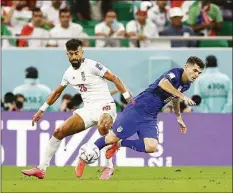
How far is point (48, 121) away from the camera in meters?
21.1

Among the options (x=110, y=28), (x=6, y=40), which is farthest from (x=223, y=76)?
(x=6, y=40)

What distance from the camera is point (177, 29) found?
22359 millimetres

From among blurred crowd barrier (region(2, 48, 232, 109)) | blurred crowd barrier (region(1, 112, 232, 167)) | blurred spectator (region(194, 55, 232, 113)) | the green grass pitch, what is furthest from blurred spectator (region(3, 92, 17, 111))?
blurred spectator (region(194, 55, 232, 113))

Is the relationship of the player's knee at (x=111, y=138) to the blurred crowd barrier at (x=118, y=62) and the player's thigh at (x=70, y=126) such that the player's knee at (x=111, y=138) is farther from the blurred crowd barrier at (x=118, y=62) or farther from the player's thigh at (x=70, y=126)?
the blurred crowd barrier at (x=118, y=62)

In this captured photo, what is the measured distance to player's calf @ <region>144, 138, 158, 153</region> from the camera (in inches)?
617

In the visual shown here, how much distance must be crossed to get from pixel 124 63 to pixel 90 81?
6.40m

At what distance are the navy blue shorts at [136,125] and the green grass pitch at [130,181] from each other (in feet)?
2.31

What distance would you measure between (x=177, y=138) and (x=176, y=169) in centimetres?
156

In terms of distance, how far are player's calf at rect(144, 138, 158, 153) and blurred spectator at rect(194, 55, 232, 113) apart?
6.48 metres

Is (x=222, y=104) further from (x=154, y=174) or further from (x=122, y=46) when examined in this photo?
(x=154, y=174)

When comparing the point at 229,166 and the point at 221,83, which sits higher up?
the point at 221,83

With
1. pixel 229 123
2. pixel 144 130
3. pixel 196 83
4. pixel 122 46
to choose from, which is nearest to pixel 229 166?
pixel 229 123

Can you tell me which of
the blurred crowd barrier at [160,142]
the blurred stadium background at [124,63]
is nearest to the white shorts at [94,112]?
the blurred stadium background at [124,63]

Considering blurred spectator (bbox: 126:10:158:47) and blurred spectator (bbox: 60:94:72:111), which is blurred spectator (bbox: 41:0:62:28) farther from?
blurred spectator (bbox: 60:94:72:111)
